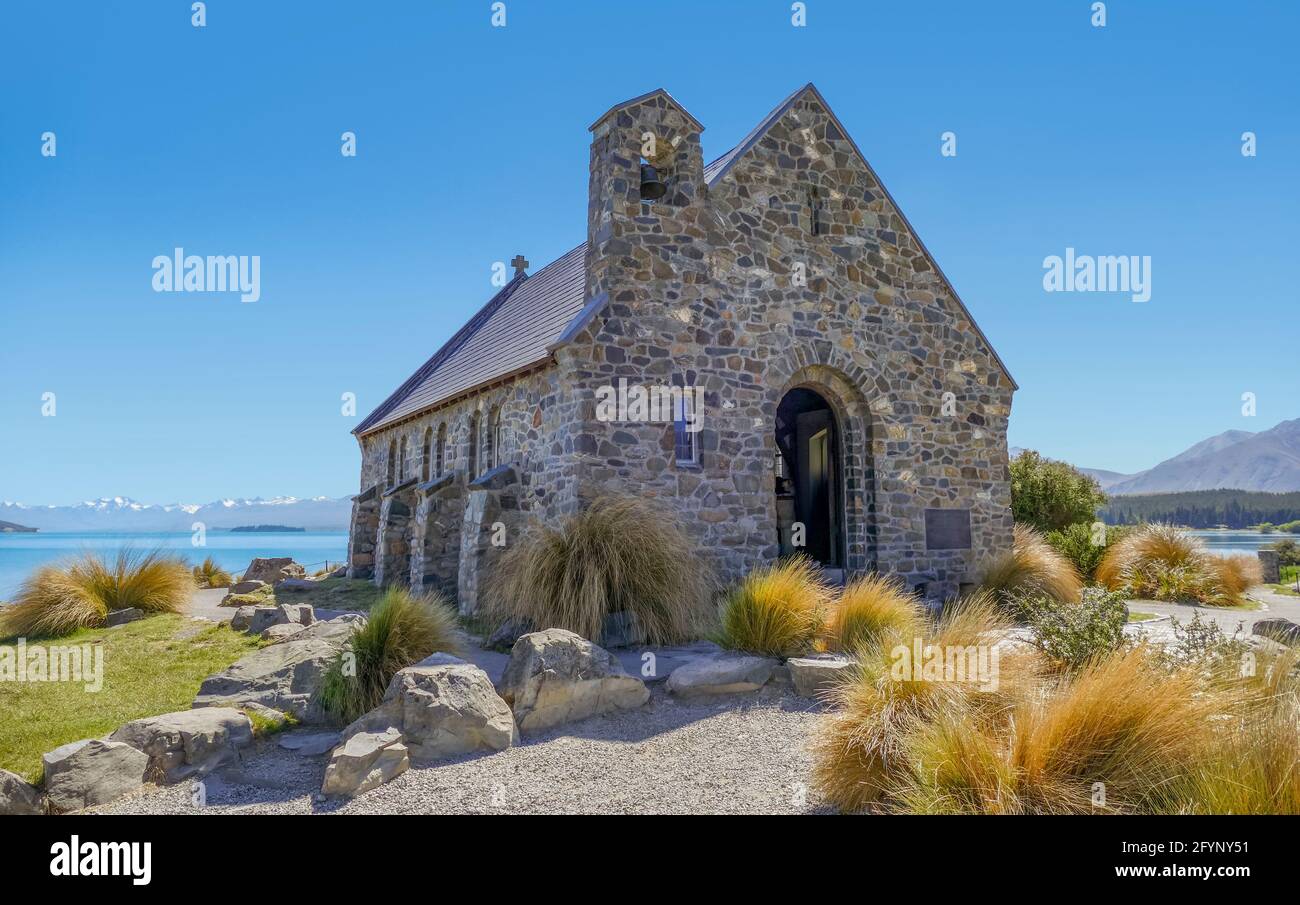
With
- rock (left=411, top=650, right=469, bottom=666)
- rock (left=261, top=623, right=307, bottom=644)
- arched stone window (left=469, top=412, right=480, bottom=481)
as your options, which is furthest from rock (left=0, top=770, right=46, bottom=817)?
arched stone window (left=469, top=412, right=480, bottom=481)

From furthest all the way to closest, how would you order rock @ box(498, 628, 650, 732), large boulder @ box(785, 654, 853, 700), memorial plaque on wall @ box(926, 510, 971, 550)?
memorial plaque on wall @ box(926, 510, 971, 550) < large boulder @ box(785, 654, 853, 700) < rock @ box(498, 628, 650, 732)

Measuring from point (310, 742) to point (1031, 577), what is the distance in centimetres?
1244

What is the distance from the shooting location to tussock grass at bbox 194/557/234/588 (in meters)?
23.5

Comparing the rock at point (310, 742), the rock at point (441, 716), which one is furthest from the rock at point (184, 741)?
the rock at point (441, 716)

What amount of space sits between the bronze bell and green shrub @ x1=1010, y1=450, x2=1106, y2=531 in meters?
13.0

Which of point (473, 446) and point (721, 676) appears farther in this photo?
point (473, 446)

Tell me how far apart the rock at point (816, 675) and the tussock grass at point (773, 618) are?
27.1 inches

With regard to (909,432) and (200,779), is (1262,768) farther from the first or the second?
(909,432)

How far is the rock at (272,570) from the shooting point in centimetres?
2377

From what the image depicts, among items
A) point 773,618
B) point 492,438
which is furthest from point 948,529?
point 492,438

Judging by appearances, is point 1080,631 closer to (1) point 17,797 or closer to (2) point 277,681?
(2) point 277,681

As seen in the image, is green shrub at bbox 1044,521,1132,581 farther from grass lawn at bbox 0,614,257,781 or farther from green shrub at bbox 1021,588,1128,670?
grass lawn at bbox 0,614,257,781

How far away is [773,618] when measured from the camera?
920cm
